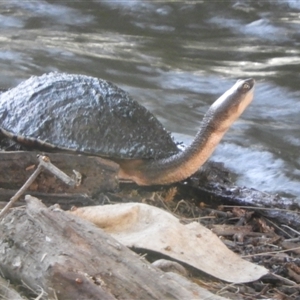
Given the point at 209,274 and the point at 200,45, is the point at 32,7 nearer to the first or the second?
the point at 200,45

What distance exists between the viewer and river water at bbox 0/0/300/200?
6.02 metres

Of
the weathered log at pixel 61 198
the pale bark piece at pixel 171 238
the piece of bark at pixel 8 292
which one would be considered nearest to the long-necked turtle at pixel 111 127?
the weathered log at pixel 61 198

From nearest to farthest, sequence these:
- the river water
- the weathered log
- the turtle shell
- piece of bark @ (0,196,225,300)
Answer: piece of bark @ (0,196,225,300), the weathered log, the turtle shell, the river water

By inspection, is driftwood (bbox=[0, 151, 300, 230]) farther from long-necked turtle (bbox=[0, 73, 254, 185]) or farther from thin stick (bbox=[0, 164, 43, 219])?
thin stick (bbox=[0, 164, 43, 219])

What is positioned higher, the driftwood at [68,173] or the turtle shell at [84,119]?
the turtle shell at [84,119]

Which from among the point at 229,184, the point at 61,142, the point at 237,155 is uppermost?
the point at 61,142

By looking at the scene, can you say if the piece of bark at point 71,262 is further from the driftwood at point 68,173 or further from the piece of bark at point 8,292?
the driftwood at point 68,173

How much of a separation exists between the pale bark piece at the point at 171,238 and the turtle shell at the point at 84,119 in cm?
57

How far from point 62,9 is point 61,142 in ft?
26.4

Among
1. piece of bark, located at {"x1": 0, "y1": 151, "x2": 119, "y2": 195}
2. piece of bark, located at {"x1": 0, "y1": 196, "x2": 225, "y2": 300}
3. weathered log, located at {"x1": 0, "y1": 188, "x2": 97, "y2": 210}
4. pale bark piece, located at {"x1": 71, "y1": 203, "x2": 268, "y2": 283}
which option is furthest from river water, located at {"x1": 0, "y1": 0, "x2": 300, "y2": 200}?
piece of bark, located at {"x1": 0, "y1": 196, "x2": 225, "y2": 300}

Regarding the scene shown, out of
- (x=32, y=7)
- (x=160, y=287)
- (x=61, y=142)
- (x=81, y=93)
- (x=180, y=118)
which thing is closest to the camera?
(x=160, y=287)

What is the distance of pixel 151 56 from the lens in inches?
349

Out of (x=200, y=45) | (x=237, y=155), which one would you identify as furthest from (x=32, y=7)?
(x=237, y=155)

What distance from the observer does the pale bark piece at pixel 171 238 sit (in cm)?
→ 218
